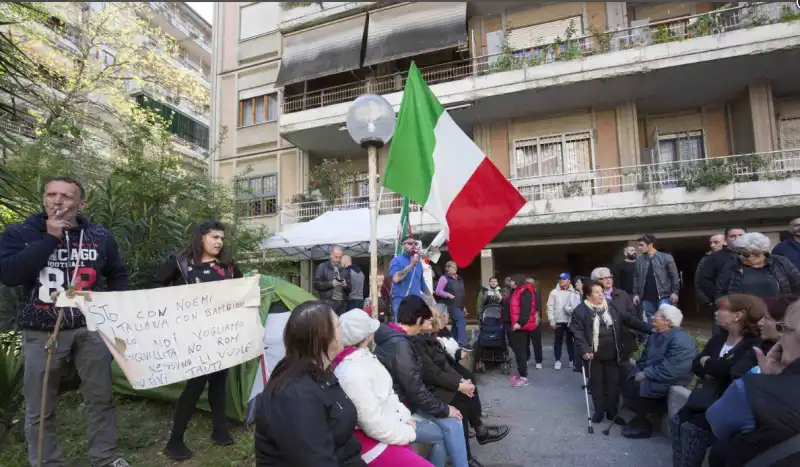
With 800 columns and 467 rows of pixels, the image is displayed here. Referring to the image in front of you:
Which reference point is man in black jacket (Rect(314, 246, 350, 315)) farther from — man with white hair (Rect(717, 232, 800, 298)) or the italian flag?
man with white hair (Rect(717, 232, 800, 298))

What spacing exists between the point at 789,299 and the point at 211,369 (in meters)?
3.94

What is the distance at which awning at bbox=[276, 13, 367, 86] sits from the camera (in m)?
15.7

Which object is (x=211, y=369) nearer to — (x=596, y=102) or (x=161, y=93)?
(x=596, y=102)

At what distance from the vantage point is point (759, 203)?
37.7 ft

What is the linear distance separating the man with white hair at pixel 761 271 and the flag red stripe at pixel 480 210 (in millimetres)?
2266

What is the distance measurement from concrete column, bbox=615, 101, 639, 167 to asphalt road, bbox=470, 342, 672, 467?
361 inches

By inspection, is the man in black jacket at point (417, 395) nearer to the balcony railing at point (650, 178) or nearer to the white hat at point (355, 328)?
the white hat at point (355, 328)

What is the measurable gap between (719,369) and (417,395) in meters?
2.06

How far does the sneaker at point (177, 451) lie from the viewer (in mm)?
3488

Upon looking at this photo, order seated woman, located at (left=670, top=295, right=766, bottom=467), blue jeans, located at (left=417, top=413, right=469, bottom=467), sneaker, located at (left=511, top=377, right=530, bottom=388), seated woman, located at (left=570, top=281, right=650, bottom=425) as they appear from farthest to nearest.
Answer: sneaker, located at (left=511, top=377, right=530, bottom=388) → seated woman, located at (left=570, top=281, right=650, bottom=425) → blue jeans, located at (left=417, top=413, right=469, bottom=467) → seated woman, located at (left=670, top=295, right=766, bottom=467)

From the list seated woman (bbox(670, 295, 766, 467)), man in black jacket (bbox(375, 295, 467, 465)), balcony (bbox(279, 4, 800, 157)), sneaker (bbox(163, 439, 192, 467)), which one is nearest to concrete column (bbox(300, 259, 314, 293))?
balcony (bbox(279, 4, 800, 157))

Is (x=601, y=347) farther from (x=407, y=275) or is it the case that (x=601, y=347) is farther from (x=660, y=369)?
(x=407, y=275)

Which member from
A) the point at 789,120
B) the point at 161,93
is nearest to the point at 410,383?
the point at 789,120

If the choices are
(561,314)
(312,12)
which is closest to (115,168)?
(561,314)
